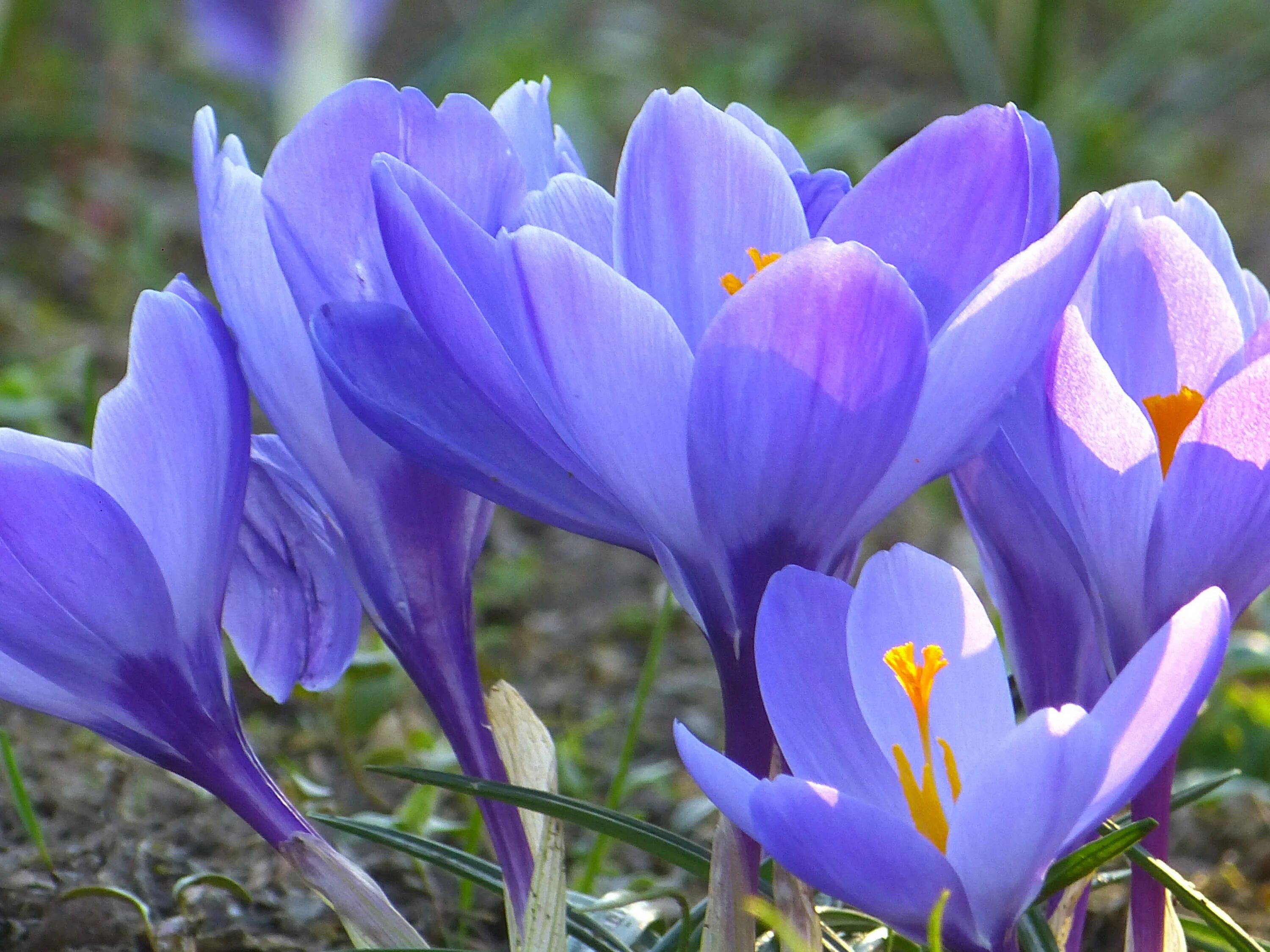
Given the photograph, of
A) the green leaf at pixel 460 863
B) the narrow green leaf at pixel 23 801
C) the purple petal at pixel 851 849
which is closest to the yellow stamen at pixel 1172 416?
the purple petal at pixel 851 849

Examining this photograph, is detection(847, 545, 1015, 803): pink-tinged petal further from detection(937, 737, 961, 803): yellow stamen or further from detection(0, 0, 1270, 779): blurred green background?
detection(0, 0, 1270, 779): blurred green background

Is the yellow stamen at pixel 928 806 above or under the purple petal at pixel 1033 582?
under

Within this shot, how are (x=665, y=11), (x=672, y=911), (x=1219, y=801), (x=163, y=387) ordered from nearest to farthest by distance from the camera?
1. (x=163, y=387)
2. (x=672, y=911)
3. (x=1219, y=801)
4. (x=665, y=11)

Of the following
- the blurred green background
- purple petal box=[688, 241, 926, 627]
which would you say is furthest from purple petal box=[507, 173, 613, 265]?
the blurred green background

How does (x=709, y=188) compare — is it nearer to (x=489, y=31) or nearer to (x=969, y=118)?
(x=969, y=118)

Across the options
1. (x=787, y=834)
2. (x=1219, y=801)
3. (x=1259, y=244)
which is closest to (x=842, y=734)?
(x=787, y=834)

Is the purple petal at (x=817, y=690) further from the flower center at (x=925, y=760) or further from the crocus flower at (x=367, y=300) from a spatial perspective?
the crocus flower at (x=367, y=300)
